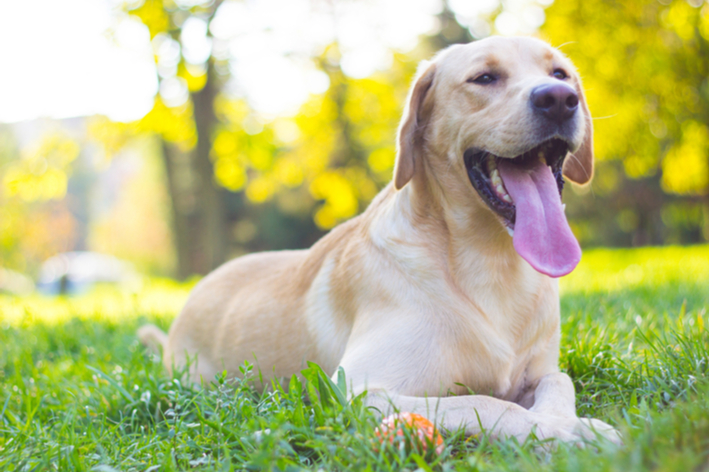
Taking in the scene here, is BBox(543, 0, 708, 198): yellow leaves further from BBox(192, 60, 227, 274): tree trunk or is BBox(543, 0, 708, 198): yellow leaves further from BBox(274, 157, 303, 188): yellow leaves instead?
BBox(192, 60, 227, 274): tree trunk

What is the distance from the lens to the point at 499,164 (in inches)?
102

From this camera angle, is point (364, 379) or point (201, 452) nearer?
point (201, 452)

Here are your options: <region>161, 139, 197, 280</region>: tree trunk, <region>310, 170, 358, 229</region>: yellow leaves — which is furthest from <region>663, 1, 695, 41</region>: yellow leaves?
<region>161, 139, 197, 280</region>: tree trunk

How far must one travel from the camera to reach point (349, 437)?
174 cm

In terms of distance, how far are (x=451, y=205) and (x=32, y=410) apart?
2.46 m

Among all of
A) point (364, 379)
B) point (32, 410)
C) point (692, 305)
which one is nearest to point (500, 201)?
point (364, 379)

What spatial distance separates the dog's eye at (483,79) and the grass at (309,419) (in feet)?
4.76

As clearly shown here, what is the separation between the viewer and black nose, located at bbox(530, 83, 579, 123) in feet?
7.64

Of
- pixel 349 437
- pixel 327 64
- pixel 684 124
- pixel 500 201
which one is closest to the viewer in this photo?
pixel 349 437

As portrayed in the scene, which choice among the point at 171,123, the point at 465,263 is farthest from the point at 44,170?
the point at 465,263

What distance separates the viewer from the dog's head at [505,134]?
7.80 feet

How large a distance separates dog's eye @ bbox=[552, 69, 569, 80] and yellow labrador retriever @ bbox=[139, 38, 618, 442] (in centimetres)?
1


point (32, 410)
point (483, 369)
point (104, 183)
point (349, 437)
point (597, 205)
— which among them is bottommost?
point (104, 183)

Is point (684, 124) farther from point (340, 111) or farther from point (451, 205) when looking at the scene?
point (451, 205)
